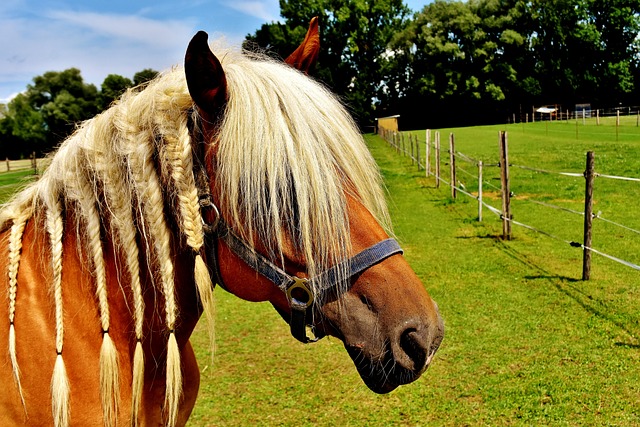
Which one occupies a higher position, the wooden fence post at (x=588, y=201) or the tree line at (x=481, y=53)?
the tree line at (x=481, y=53)

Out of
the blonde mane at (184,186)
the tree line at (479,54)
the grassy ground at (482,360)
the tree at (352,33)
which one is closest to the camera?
the blonde mane at (184,186)

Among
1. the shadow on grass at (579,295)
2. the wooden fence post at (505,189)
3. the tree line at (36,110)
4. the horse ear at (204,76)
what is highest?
the tree line at (36,110)

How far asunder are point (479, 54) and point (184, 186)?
55.0 metres

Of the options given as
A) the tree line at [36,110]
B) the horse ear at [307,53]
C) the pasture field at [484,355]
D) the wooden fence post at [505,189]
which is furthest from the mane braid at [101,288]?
the tree line at [36,110]

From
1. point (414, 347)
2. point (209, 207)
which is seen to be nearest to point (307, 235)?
point (209, 207)

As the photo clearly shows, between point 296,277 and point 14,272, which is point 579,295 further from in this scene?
point 14,272

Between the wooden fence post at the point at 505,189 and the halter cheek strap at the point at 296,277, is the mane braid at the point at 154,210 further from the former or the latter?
the wooden fence post at the point at 505,189

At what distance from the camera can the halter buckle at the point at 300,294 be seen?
4.66ft

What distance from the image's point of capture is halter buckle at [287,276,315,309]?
1.42 meters

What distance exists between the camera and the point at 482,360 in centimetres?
456

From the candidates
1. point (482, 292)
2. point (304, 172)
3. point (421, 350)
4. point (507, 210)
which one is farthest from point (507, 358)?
point (507, 210)

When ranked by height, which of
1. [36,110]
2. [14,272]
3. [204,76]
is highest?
[36,110]

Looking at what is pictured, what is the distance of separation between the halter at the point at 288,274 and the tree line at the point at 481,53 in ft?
156

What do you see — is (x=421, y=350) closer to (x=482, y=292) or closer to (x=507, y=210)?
(x=482, y=292)
